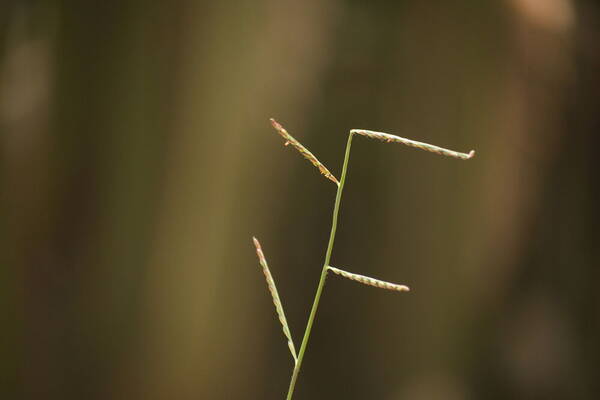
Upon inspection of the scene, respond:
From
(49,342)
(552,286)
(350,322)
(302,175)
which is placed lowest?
(49,342)

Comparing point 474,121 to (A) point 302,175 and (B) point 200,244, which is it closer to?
(A) point 302,175

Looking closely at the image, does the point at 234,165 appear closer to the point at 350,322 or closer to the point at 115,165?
the point at 115,165

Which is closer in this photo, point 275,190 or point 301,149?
point 301,149

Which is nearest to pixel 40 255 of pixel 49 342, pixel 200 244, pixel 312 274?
Result: pixel 49 342

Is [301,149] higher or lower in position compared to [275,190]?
higher

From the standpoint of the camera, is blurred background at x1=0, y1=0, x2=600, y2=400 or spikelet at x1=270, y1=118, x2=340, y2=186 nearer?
spikelet at x1=270, y1=118, x2=340, y2=186

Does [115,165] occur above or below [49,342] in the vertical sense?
above

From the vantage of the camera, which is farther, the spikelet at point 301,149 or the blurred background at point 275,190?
the blurred background at point 275,190
